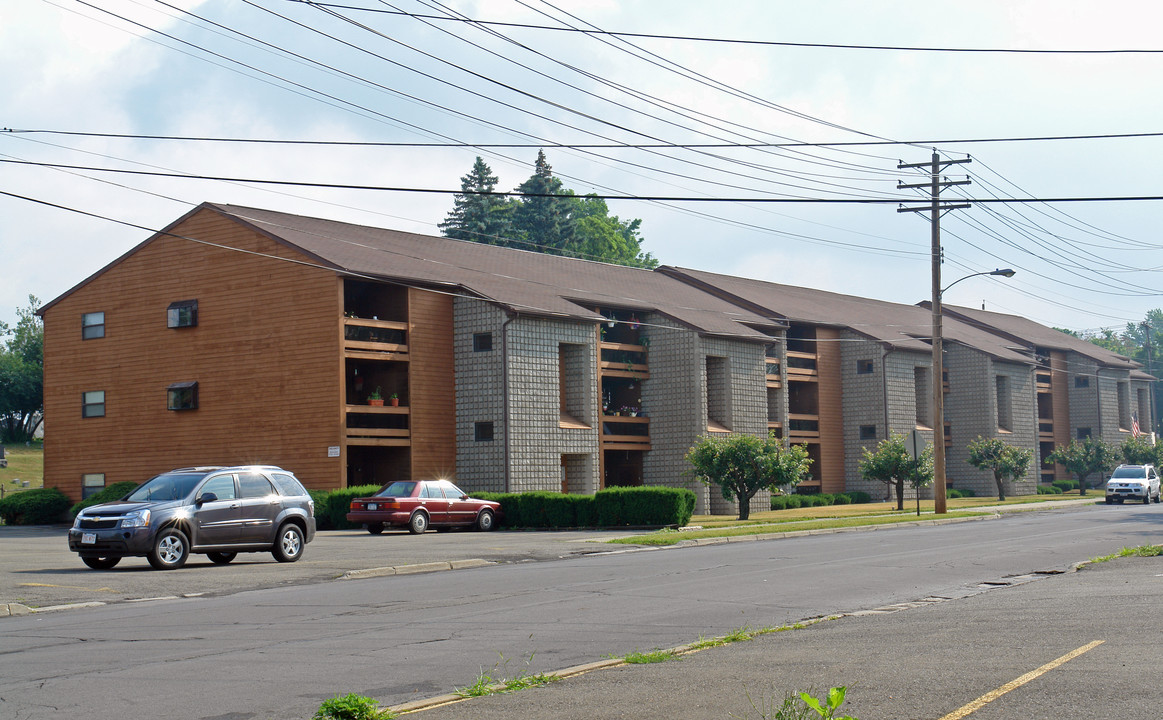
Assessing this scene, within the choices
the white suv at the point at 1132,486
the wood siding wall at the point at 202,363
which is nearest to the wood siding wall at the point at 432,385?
the wood siding wall at the point at 202,363

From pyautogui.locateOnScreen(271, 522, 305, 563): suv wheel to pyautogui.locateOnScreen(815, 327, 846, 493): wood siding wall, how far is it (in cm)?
3909

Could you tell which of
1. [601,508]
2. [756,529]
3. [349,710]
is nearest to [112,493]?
[601,508]

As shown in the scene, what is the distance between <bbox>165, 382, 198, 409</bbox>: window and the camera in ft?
140

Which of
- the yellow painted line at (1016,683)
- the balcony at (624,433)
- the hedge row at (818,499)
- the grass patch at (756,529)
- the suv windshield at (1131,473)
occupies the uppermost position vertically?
the balcony at (624,433)

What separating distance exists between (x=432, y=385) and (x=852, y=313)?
3147 centimetres

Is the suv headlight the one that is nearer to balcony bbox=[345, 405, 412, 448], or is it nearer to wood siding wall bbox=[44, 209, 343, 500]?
wood siding wall bbox=[44, 209, 343, 500]

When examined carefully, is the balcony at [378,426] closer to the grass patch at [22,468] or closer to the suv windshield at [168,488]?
the suv windshield at [168,488]

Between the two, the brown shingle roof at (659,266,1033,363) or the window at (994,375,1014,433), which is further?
the window at (994,375,1014,433)

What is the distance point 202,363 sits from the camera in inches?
1686

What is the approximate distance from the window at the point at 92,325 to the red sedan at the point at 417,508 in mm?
17463

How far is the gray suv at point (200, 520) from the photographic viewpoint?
20.2 meters

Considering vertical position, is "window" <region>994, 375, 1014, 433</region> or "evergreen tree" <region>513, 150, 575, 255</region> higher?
"evergreen tree" <region>513, 150, 575, 255</region>

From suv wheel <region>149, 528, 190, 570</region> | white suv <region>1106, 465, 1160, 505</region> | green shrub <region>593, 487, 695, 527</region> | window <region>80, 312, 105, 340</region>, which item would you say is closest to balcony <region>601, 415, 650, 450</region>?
green shrub <region>593, 487, 695, 527</region>

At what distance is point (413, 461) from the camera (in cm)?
4066
